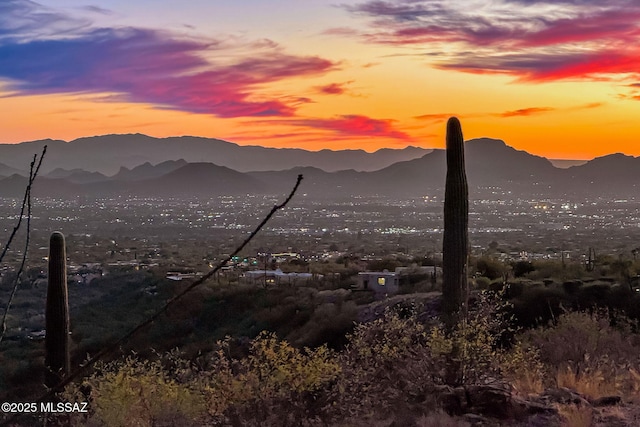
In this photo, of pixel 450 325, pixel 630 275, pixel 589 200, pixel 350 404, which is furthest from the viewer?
pixel 589 200

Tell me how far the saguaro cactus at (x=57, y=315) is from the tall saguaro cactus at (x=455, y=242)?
23.0 ft

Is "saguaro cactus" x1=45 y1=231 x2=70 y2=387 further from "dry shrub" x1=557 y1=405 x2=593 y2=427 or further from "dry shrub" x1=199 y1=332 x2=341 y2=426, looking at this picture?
"dry shrub" x1=557 y1=405 x2=593 y2=427

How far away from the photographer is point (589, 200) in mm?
165500

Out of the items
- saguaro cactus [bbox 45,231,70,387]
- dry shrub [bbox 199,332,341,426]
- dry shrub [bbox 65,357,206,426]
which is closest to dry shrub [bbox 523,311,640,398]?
dry shrub [bbox 199,332,341,426]

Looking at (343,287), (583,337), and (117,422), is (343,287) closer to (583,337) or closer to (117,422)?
(583,337)

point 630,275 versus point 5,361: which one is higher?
point 630,275

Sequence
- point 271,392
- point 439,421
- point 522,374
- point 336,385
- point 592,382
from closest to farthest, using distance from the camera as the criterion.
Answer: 1. point 439,421
2. point 271,392
3. point 336,385
4. point 592,382
5. point 522,374

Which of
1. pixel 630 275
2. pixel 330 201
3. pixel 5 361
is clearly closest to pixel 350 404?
pixel 630 275

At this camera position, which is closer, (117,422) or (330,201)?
(117,422)

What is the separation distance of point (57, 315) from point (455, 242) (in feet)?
24.5

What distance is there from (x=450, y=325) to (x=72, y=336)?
A: 22.8 meters

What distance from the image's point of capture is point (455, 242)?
13.6m

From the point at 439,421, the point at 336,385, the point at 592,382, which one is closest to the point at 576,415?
the point at 439,421

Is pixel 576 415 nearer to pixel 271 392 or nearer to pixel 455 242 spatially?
pixel 271 392
